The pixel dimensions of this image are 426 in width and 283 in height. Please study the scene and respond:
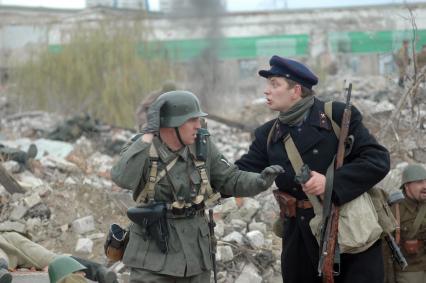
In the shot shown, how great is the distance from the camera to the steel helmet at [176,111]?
147 inches

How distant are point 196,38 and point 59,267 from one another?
22.9 metres

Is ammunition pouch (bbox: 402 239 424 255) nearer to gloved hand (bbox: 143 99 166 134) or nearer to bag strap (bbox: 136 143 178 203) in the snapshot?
bag strap (bbox: 136 143 178 203)

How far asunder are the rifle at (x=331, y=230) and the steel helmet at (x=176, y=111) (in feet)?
2.75

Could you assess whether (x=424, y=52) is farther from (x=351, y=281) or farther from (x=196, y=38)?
(x=196, y=38)

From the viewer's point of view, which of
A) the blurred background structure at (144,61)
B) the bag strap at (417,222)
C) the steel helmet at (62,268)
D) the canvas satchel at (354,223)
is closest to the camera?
the steel helmet at (62,268)

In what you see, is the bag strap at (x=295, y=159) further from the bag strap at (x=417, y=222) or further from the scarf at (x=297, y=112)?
the bag strap at (x=417, y=222)

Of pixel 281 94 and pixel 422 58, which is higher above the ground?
pixel 281 94

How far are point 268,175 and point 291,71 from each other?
2.21 ft

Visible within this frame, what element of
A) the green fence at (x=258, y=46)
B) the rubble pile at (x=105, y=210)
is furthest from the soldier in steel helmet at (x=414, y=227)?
the green fence at (x=258, y=46)

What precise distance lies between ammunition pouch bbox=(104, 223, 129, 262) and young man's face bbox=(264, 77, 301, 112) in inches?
44.2

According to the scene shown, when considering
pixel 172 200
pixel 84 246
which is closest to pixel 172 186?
pixel 172 200

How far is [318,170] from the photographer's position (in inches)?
161

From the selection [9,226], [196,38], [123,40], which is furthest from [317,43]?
[9,226]

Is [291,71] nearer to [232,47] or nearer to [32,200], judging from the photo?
[32,200]
